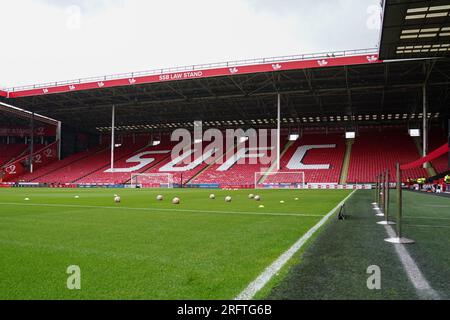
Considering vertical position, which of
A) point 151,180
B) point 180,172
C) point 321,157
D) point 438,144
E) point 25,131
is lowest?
point 151,180

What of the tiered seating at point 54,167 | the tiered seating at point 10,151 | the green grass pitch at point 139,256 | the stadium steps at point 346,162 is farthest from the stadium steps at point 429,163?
the tiered seating at point 10,151

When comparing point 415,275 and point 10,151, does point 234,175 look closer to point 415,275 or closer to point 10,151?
point 415,275

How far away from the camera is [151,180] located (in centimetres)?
4419

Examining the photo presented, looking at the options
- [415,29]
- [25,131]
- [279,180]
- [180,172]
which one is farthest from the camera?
[25,131]

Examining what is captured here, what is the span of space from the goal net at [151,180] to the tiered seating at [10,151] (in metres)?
24.3

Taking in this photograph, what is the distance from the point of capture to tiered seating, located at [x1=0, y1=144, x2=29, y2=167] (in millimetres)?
55500

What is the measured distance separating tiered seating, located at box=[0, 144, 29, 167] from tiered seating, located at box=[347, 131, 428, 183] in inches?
1956

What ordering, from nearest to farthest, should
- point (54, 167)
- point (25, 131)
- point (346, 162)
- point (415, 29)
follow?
point (415, 29), point (346, 162), point (54, 167), point (25, 131)

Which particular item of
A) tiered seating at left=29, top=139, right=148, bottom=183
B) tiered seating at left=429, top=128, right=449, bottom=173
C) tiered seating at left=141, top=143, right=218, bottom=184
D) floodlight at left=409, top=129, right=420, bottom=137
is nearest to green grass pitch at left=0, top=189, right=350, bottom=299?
→ tiered seating at left=429, top=128, right=449, bottom=173

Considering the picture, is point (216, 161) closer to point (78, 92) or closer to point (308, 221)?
point (78, 92)

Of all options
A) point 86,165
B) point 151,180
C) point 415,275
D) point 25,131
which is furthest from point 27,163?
point 415,275

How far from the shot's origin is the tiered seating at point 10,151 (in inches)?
2185

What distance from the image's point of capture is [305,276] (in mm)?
3371

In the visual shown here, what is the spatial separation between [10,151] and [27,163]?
691 centimetres
